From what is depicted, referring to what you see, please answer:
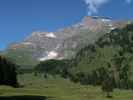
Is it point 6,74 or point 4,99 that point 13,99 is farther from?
point 6,74

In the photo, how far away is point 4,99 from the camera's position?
364 feet

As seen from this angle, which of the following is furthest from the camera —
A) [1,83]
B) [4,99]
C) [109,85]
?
[1,83]

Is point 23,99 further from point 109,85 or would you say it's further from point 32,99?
point 109,85

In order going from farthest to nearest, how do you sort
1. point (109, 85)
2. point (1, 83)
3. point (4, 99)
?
point (1, 83) → point (109, 85) → point (4, 99)

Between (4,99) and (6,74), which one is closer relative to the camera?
(4,99)

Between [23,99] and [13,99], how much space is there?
11.8 ft

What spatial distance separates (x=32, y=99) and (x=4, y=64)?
282 feet

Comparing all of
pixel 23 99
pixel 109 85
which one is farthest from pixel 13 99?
pixel 109 85

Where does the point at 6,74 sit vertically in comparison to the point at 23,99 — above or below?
above

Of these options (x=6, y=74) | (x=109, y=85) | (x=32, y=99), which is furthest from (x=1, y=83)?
(x=32, y=99)

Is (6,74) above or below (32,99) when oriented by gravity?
above

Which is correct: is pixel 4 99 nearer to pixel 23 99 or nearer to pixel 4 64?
pixel 23 99

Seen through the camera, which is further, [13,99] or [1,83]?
[1,83]

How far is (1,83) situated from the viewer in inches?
7657
